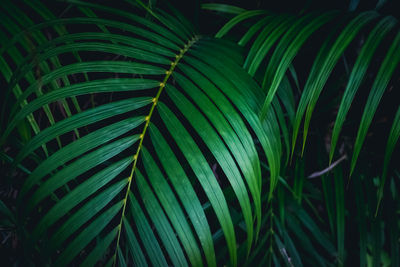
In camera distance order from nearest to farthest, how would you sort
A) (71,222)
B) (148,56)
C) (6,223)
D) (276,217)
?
(71,222) < (148,56) < (6,223) < (276,217)

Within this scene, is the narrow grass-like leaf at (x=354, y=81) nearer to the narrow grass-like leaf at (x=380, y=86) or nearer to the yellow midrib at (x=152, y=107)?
the narrow grass-like leaf at (x=380, y=86)

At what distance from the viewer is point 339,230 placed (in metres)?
0.67

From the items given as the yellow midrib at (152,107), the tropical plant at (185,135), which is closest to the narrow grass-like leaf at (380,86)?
the tropical plant at (185,135)

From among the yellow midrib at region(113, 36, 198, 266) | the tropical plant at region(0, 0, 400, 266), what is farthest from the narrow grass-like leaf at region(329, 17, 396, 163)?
the yellow midrib at region(113, 36, 198, 266)

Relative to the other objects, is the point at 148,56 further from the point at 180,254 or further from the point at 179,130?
the point at 180,254

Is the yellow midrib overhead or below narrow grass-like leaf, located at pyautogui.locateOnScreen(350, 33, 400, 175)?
overhead

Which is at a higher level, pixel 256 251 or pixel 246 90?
pixel 246 90

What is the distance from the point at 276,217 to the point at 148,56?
520 mm

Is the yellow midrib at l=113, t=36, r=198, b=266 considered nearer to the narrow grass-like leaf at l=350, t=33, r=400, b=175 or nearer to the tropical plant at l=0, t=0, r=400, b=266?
the tropical plant at l=0, t=0, r=400, b=266

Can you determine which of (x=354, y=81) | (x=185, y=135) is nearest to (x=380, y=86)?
(x=354, y=81)

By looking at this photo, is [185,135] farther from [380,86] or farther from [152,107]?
[380,86]

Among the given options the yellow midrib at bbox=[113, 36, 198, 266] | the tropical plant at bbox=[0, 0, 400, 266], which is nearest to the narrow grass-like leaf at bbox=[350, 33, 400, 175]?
the tropical plant at bbox=[0, 0, 400, 266]

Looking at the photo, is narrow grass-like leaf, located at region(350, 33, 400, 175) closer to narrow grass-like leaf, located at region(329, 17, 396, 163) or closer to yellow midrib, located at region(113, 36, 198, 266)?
narrow grass-like leaf, located at region(329, 17, 396, 163)

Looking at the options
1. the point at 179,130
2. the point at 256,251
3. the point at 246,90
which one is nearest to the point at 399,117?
the point at 246,90
